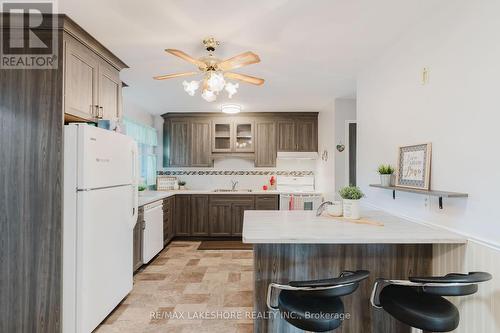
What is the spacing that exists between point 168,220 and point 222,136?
1927mm

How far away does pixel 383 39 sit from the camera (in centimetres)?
233

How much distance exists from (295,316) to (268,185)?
13.7 ft

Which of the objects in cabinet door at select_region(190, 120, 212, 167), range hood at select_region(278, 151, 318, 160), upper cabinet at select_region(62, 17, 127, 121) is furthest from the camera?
cabinet door at select_region(190, 120, 212, 167)

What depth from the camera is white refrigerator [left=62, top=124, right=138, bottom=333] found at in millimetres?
1983

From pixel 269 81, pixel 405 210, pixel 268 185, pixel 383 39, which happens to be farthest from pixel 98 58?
pixel 268 185

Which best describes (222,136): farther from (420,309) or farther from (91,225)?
(420,309)

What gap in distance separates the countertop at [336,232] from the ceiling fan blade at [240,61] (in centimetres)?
128

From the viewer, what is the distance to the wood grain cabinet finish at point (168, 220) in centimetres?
431

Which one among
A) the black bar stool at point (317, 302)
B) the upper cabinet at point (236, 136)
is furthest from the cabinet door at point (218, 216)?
the black bar stool at point (317, 302)

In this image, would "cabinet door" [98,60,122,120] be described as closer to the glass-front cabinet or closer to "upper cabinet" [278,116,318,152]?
the glass-front cabinet

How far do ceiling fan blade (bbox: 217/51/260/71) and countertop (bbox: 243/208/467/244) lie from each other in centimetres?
128

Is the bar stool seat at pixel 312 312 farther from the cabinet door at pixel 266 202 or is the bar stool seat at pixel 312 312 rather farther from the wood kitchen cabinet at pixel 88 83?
the cabinet door at pixel 266 202
